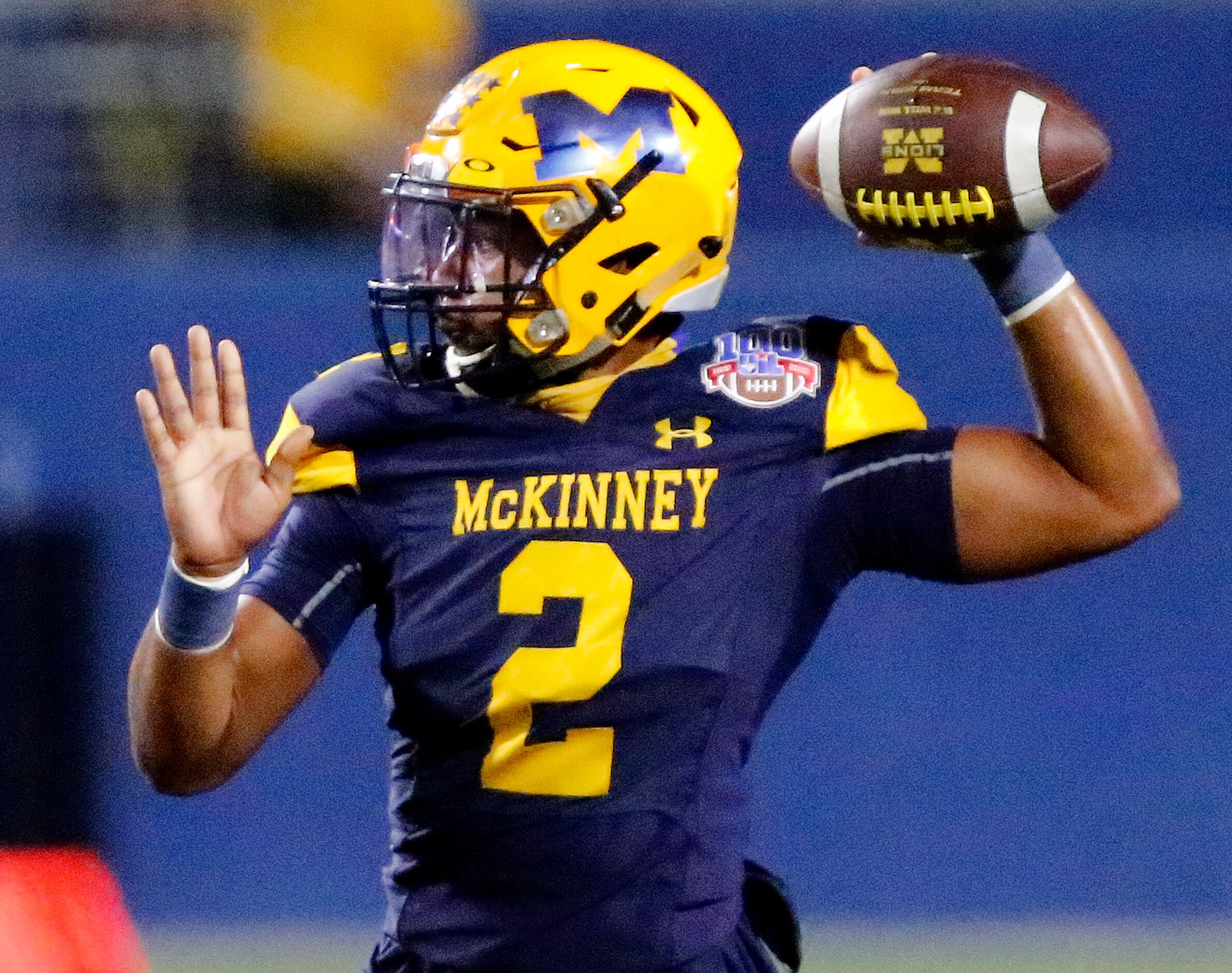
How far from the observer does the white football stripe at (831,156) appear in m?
2.38

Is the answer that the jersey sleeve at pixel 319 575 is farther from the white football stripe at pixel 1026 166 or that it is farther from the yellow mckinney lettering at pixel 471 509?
the white football stripe at pixel 1026 166

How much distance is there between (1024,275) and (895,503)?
0.27m

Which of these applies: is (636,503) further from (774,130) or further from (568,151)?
(774,130)

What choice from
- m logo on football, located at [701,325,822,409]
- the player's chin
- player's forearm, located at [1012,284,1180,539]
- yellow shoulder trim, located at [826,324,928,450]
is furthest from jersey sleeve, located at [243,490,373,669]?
player's forearm, located at [1012,284,1180,539]

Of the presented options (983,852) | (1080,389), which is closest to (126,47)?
(983,852)

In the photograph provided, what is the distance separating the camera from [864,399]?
7.72ft

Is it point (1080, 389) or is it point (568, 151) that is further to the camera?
point (568, 151)

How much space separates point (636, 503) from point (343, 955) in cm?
239

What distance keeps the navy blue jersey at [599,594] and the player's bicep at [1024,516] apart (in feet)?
0.08

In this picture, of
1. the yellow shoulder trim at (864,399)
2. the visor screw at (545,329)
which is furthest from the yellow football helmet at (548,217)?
the yellow shoulder trim at (864,399)

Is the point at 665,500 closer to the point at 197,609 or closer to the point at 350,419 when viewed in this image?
the point at 350,419

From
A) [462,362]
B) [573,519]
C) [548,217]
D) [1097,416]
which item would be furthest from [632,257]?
[1097,416]

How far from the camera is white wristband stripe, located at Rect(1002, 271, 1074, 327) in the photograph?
2279 mm

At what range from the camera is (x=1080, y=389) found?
2.26 m
